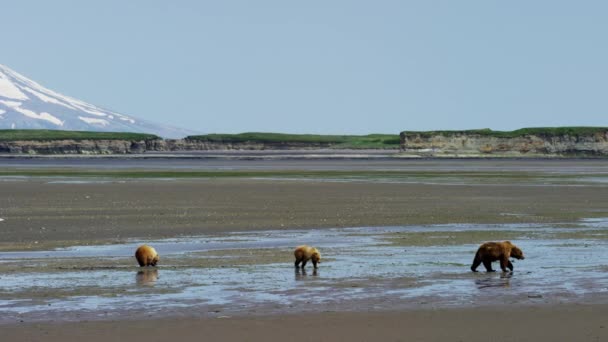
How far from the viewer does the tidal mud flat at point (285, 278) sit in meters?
15.4

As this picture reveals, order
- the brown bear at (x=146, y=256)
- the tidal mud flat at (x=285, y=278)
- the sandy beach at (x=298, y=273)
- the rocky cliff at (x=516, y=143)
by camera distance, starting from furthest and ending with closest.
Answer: the rocky cliff at (x=516, y=143) < the brown bear at (x=146, y=256) < the tidal mud flat at (x=285, y=278) < the sandy beach at (x=298, y=273)

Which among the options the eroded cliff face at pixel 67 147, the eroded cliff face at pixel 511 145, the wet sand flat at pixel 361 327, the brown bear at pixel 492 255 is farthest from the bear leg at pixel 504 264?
the eroded cliff face at pixel 67 147

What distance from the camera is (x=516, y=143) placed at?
534 ft

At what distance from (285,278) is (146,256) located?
9.73 ft

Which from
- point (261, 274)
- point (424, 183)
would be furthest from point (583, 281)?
point (424, 183)

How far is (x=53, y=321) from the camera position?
46.3 ft

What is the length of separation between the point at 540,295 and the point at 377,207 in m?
21.5

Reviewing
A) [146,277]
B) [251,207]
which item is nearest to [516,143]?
[251,207]

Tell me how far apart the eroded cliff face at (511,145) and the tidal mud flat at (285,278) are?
133112 millimetres

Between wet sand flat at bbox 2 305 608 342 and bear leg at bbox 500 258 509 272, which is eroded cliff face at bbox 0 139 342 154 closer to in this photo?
bear leg at bbox 500 258 509 272

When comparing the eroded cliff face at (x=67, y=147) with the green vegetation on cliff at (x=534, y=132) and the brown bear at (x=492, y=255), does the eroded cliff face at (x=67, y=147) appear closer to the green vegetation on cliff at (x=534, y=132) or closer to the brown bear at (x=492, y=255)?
the green vegetation on cliff at (x=534, y=132)

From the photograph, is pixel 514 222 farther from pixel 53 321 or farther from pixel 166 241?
pixel 53 321

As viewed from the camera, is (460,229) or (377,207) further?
(377,207)

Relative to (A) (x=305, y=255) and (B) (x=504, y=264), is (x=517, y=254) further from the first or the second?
(A) (x=305, y=255)
